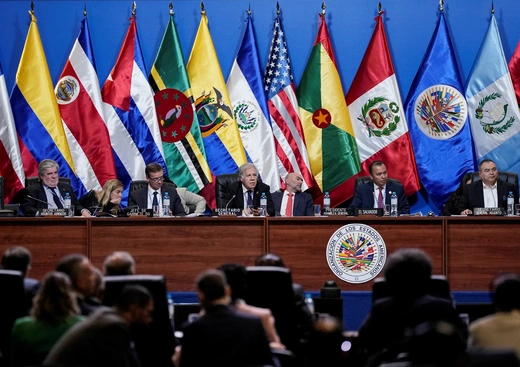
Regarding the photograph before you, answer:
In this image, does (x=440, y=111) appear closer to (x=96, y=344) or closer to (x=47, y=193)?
(x=47, y=193)

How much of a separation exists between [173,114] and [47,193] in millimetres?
1929

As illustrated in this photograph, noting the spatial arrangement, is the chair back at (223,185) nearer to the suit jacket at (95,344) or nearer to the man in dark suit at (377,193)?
the man in dark suit at (377,193)

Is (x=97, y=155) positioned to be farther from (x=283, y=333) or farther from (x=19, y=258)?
(x=283, y=333)

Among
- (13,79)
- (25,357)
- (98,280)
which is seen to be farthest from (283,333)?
(13,79)

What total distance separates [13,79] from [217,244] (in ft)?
13.6

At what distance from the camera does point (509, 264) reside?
28.0 ft

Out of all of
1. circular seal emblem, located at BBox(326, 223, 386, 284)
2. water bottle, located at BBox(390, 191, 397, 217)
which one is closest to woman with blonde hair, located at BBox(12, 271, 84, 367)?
circular seal emblem, located at BBox(326, 223, 386, 284)

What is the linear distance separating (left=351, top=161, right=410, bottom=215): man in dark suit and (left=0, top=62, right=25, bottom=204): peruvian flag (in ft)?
13.0

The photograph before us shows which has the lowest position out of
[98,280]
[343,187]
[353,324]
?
[353,324]

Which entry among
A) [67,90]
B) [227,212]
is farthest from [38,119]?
[227,212]

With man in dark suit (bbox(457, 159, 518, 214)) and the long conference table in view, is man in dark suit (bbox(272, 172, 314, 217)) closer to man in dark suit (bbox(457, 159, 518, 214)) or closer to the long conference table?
the long conference table

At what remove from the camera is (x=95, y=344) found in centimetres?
351

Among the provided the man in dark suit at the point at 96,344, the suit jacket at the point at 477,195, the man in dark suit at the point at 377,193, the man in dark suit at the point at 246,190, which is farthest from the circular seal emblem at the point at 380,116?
the man in dark suit at the point at 96,344

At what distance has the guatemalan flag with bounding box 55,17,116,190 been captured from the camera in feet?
34.4
